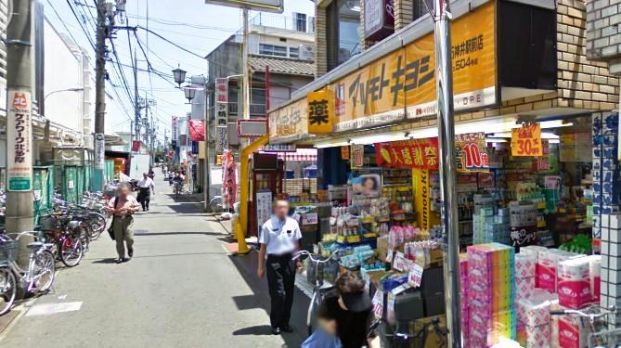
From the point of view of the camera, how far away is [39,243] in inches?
296

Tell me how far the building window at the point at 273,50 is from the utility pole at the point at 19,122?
26.4 m

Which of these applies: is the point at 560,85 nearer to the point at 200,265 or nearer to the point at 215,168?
the point at 200,265

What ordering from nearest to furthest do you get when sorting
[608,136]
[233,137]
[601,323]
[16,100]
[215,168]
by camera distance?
[601,323] → [608,136] → [16,100] → [233,137] → [215,168]

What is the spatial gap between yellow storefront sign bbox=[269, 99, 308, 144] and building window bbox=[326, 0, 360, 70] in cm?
184

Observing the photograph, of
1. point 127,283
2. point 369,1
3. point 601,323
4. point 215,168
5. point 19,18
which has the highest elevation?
point 369,1

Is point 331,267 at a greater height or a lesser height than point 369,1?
lesser

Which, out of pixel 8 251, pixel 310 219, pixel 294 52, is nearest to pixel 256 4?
pixel 310 219

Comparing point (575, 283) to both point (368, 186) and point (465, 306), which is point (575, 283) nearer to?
point (465, 306)

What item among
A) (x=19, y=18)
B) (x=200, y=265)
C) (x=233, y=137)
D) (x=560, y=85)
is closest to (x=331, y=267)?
(x=200, y=265)

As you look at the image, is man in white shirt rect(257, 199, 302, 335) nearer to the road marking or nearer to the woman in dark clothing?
the woman in dark clothing

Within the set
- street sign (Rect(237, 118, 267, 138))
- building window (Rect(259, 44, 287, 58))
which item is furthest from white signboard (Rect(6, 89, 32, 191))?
building window (Rect(259, 44, 287, 58))

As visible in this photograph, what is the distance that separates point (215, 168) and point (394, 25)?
1834cm

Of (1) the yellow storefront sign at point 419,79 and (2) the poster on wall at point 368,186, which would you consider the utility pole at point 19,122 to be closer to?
(1) the yellow storefront sign at point 419,79

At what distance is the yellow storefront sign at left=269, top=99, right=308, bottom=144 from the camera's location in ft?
31.5
